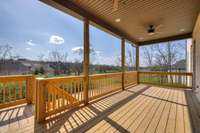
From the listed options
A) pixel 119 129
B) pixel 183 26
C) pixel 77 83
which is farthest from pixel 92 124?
pixel 183 26

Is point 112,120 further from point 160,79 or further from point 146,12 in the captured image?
point 160,79

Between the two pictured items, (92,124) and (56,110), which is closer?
(92,124)

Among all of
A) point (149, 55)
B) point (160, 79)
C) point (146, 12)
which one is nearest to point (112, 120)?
point (146, 12)

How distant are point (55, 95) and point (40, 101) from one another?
37 cm

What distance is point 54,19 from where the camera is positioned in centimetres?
706

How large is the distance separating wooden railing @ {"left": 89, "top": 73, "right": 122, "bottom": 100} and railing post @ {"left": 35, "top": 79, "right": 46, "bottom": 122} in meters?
1.68

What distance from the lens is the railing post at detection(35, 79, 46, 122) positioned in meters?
2.60

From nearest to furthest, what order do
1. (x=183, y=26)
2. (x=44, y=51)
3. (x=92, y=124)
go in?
(x=92, y=124) → (x=183, y=26) → (x=44, y=51)

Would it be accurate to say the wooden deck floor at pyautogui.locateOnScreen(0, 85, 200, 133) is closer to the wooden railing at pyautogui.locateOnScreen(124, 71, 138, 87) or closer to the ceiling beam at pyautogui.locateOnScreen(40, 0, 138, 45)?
the ceiling beam at pyautogui.locateOnScreen(40, 0, 138, 45)

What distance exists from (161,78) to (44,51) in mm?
7538

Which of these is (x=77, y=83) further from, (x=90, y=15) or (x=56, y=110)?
(x=90, y=15)

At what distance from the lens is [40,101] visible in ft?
8.63

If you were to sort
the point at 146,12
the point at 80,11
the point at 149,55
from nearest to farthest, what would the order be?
the point at 80,11 → the point at 146,12 → the point at 149,55

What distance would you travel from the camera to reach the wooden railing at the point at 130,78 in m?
6.48
